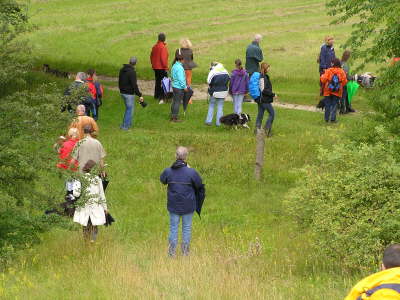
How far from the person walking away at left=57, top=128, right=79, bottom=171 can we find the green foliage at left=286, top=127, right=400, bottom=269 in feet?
10.6

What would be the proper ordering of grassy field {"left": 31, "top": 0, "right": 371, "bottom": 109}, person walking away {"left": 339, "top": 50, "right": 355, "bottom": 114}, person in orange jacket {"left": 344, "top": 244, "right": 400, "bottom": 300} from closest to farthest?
1. person in orange jacket {"left": 344, "top": 244, "right": 400, "bottom": 300}
2. person walking away {"left": 339, "top": 50, "right": 355, "bottom": 114}
3. grassy field {"left": 31, "top": 0, "right": 371, "bottom": 109}

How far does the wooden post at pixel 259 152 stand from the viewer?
56.6 feet

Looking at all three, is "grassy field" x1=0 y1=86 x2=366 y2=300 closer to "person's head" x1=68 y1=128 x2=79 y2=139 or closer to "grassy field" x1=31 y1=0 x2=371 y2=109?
"person's head" x1=68 y1=128 x2=79 y2=139

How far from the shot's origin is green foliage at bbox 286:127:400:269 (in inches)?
400

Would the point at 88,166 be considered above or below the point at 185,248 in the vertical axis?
above

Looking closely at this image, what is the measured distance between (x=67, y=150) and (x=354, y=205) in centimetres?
467

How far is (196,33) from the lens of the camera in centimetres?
3853

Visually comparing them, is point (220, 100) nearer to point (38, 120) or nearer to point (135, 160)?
point (135, 160)

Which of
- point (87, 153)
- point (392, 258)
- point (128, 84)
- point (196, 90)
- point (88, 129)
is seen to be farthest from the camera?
point (196, 90)

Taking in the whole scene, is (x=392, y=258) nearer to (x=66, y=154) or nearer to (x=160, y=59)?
(x=66, y=154)

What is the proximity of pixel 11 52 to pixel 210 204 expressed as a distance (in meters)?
5.93

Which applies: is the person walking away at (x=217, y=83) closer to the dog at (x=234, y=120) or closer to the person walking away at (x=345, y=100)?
the dog at (x=234, y=120)

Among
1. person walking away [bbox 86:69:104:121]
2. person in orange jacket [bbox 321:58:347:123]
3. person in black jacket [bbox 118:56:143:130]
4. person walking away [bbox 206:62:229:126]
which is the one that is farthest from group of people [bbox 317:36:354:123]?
person walking away [bbox 86:69:104:121]

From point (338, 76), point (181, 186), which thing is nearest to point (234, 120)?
point (338, 76)
